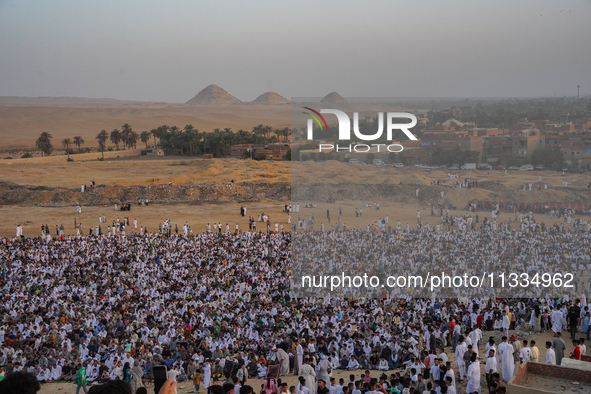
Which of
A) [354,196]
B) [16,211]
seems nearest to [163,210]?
[16,211]

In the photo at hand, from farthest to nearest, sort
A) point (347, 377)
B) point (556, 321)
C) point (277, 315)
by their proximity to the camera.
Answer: point (277, 315) → point (556, 321) → point (347, 377)

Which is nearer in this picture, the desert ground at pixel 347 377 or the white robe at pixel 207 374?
the desert ground at pixel 347 377

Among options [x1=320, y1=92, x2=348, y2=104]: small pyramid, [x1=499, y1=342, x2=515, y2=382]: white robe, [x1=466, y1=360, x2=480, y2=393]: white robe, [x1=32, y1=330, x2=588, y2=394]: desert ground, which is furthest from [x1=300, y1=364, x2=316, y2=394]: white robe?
[x1=320, y1=92, x2=348, y2=104]: small pyramid

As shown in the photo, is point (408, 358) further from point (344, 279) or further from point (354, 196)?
point (354, 196)

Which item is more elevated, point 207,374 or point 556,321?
point 556,321

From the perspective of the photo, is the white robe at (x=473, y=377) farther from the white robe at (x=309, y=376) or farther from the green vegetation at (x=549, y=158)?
the green vegetation at (x=549, y=158)

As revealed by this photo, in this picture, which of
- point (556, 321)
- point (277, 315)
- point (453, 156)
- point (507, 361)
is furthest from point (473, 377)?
point (453, 156)

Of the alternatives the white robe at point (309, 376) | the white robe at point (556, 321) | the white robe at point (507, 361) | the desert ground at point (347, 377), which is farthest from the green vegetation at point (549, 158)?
the white robe at point (309, 376)

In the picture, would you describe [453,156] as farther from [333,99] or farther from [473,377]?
[473,377]
